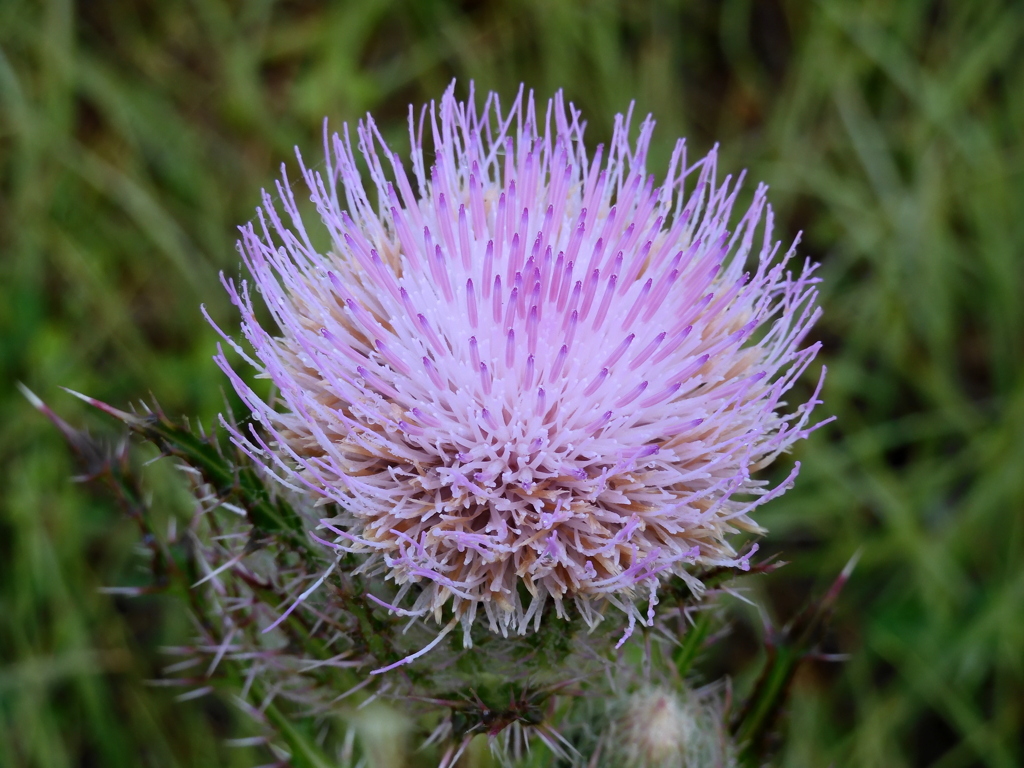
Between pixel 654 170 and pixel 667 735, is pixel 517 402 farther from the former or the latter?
pixel 654 170

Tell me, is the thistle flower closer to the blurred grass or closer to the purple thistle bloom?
the purple thistle bloom

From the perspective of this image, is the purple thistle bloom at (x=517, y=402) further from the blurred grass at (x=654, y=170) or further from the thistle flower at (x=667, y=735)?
the blurred grass at (x=654, y=170)

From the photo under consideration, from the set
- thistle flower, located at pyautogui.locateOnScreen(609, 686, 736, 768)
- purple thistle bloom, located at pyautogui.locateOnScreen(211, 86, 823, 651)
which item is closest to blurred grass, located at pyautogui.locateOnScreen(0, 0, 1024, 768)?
thistle flower, located at pyautogui.locateOnScreen(609, 686, 736, 768)

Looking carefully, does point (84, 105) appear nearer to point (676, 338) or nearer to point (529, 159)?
point (529, 159)

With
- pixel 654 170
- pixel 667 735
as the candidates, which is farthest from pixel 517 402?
pixel 654 170

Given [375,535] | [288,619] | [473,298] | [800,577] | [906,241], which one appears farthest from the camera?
[906,241]

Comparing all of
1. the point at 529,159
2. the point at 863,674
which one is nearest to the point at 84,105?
the point at 529,159
